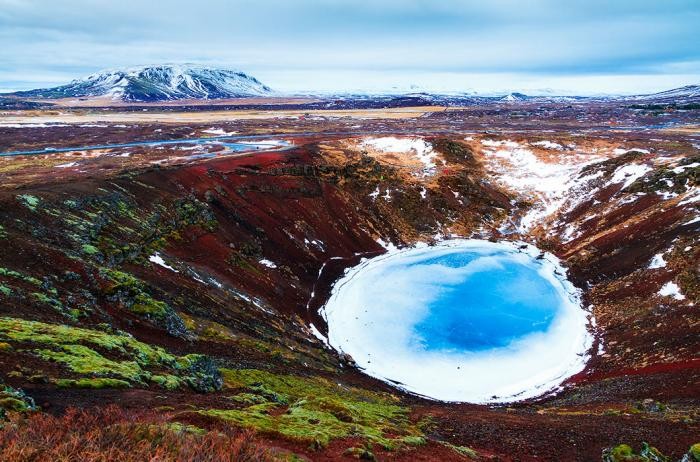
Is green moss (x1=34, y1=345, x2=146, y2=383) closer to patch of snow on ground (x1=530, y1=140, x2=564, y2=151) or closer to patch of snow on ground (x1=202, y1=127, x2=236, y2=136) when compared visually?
patch of snow on ground (x1=530, y1=140, x2=564, y2=151)

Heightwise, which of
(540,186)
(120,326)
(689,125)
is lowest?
(120,326)

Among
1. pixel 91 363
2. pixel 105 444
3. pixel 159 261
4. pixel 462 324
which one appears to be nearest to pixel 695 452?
pixel 105 444

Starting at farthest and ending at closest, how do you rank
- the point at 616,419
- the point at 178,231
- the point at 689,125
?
the point at 689,125
the point at 178,231
the point at 616,419

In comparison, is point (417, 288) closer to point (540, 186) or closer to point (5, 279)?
point (5, 279)

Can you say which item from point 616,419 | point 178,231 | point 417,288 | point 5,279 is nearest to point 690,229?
point 417,288

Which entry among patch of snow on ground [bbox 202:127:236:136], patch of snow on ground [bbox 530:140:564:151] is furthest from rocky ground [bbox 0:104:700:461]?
patch of snow on ground [bbox 202:127:236:136]

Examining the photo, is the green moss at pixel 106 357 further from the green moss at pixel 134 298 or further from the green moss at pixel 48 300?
the green moss at pixel 134 298
